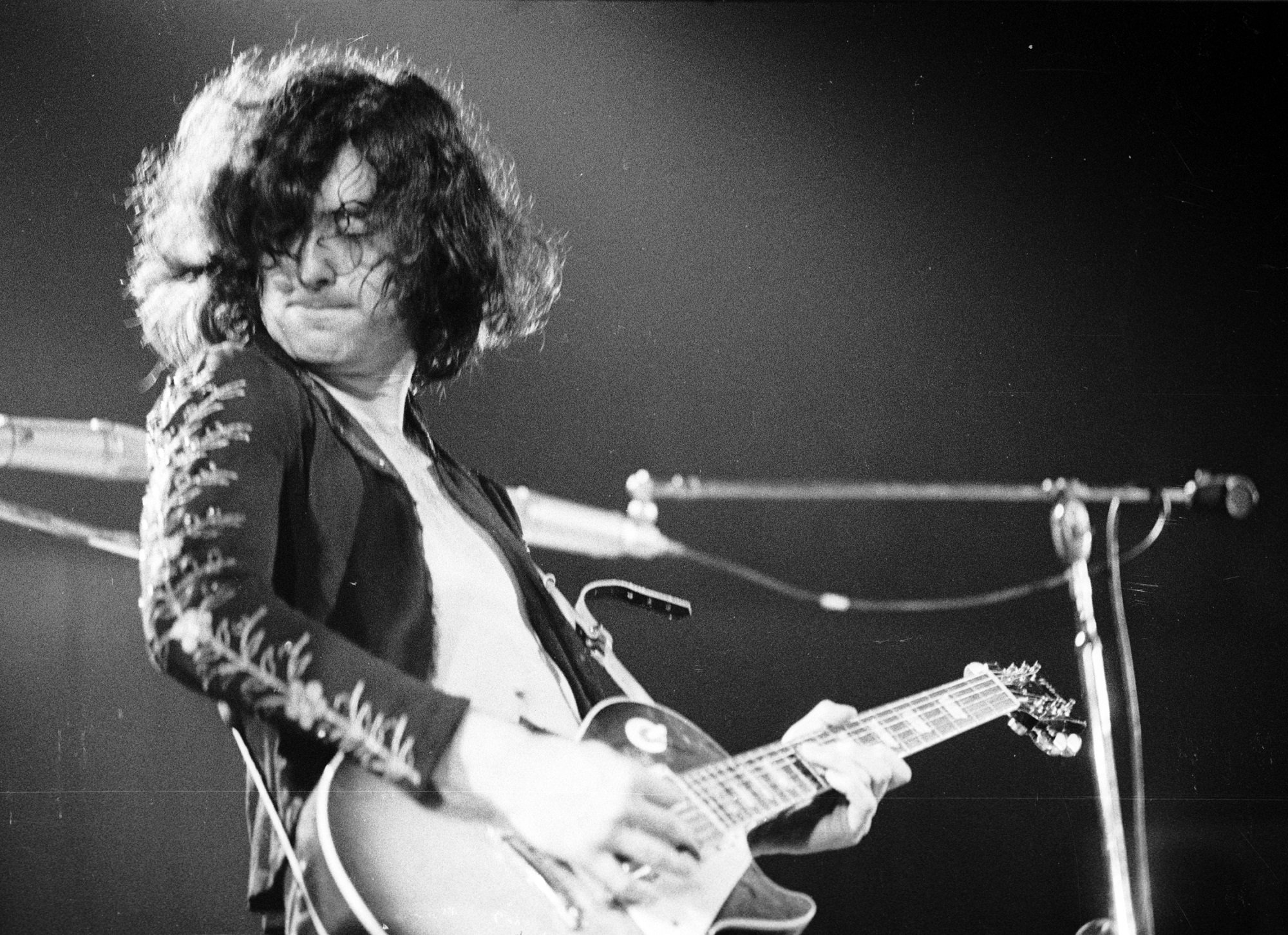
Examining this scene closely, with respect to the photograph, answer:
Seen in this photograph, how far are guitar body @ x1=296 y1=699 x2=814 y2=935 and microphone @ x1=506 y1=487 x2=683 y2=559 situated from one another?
21.3 inches

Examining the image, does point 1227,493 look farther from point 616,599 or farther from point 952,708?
point 616,599

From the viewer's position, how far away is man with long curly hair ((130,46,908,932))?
5.41ft

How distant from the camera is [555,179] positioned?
218 centimetres

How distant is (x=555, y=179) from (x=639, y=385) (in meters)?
0.38

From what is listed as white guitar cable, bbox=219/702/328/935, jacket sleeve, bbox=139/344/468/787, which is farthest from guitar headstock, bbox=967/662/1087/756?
white guitar cable, bbox=219/702/328/935

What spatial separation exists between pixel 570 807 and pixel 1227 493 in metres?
1.31

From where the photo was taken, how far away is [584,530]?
6.95ft

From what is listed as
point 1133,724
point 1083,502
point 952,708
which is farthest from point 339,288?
point 1133,724

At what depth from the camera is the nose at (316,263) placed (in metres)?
1.93

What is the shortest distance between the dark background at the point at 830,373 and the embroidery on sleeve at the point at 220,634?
366 mm

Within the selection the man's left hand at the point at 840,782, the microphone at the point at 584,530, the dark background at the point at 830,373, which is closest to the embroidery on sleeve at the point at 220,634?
the dark background at the point at 830,373

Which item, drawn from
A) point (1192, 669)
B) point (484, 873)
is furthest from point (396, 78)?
point (1192, 669)

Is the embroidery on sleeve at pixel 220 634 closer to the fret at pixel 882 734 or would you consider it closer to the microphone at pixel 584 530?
the microphone at pixel 584 530

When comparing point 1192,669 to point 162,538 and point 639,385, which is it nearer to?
point 639,385
